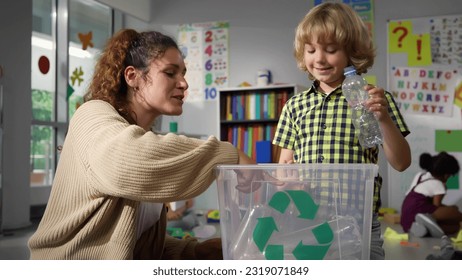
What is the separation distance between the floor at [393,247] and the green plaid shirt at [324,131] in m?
1.31

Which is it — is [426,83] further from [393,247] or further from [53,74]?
[53,74]

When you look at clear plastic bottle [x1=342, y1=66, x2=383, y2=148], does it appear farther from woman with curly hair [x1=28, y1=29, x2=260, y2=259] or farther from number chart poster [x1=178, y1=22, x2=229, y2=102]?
number chart poster [x1=178, y1=22, x2=229, y2=102]

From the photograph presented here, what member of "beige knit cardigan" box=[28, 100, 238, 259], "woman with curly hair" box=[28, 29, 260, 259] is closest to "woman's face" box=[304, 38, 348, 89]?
"woman with curly hair" box=[28, 29, 260, 259]

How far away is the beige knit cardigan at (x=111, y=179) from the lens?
22.5 inches

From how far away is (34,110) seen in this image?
3.45 meters

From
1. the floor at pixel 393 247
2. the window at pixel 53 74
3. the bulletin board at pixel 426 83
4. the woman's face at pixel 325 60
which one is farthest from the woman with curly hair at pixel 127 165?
the bulletin board at pixel 426 83

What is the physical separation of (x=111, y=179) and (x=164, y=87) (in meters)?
0.30

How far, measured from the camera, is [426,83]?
359 cm

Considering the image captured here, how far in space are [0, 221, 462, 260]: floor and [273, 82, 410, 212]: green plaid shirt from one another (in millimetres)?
1308

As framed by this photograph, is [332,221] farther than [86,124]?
No

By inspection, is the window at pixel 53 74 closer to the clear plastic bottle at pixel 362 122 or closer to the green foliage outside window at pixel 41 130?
the green foliage outside window at pixel 41 130
